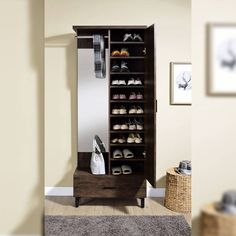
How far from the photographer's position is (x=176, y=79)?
11.1 feet

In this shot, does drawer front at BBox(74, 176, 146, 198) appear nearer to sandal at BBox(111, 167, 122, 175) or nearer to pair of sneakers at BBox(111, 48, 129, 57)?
sandal at BBox(111, 167, 122, 175)

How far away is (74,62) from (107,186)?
1.17 meters

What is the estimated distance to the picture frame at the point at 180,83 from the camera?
11.1 feet

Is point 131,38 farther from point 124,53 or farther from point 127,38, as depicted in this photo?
point 124,53

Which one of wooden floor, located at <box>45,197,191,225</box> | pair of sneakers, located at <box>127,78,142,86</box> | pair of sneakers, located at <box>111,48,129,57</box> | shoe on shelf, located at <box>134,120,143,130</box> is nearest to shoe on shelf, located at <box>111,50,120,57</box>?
pair of sneakers, located at <box>111,48,129,57</box>

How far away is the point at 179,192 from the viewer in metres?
3.01

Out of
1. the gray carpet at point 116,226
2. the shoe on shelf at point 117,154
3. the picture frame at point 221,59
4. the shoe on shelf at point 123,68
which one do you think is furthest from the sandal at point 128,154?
the picture frame at point 221,59

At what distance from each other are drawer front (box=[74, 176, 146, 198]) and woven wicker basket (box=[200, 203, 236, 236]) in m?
1.51

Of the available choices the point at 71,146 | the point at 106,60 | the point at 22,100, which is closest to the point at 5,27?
the point at 22,100

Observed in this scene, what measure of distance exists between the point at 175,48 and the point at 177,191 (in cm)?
128

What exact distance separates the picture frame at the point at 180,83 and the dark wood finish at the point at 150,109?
345 millimetres

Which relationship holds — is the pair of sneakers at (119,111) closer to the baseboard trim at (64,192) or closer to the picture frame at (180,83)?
the picture frame at (180,83)

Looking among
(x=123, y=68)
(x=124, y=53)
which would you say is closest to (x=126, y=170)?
(x=123, y=68)

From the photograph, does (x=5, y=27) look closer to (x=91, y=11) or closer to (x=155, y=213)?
(x=91, y=11)
